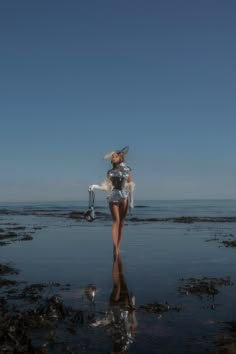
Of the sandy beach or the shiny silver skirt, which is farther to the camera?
the shiny silver skirt

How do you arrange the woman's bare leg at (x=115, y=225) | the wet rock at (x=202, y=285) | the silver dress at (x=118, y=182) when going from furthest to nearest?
the silver dress at (x=118, y=182) < the woman's bare leg at (x=115, y=225) < the wet rock at (x=202, y=285)

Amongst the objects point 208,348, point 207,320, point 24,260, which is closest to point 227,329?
point 207,320

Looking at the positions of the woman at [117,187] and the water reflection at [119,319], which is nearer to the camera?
the water reflection at [119,319]

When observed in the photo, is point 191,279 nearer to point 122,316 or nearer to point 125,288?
point 125,288

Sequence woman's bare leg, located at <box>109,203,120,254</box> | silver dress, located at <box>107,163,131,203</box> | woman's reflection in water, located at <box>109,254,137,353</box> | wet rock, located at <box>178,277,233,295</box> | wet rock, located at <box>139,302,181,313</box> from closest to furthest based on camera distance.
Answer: woman's reflection in water, located at <box>109,254,137,353</box>
wet rock, located at <box>139,302,181,313</box>
wet rock, located at <box>178,277,233,295</box>
woman's bare leg, located at <box>109,203,120,254</box>
silver dress, located at <box>107,163,131,203</box>

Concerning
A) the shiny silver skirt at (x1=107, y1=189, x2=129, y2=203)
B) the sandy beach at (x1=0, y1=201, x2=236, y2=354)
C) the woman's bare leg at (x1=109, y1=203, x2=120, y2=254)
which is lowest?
the sandy beach at (x1=0, y1=201, x2=236, y2=354)

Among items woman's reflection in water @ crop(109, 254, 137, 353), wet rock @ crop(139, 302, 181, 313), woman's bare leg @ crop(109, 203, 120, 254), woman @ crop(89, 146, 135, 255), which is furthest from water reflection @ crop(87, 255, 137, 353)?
woman @ crop(89, 146, 135, 255)

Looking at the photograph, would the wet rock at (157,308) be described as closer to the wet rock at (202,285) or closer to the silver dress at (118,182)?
the wet rock at (202,285)

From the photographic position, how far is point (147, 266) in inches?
396

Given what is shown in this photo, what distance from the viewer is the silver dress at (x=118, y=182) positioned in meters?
12.1

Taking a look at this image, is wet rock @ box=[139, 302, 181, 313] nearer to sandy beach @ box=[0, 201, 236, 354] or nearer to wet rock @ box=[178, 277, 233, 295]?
sandy beach @ box=[0, 201, 236, 354]

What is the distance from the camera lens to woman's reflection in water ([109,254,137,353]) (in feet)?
14.9

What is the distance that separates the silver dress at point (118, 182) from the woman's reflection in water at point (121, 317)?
401cm

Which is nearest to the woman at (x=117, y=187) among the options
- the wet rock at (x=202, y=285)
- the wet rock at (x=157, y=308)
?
the wet rock at (x=202, y=285)
